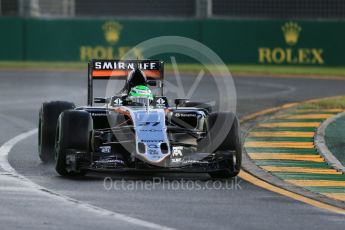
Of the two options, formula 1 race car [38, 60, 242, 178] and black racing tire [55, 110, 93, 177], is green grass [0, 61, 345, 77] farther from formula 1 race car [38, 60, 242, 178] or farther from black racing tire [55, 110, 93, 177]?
black racing tire [55, 110, 93, 177]

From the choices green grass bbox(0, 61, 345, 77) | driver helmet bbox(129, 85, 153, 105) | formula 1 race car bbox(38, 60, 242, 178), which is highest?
driver helmet bbox(129, 85, 153, 105)

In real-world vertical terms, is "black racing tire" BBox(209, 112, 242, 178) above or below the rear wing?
below

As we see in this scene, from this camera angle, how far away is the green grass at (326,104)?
22625 millimetres

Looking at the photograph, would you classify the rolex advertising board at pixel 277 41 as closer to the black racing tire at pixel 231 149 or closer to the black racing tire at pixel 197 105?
the black racing tire at pixel 197 105

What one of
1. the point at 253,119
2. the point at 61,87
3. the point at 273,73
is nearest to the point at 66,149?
the point at 253,119

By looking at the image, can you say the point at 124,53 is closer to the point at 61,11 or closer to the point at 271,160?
the point at 61,11

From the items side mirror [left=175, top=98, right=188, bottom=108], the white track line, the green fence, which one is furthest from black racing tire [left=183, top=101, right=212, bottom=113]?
the green fence

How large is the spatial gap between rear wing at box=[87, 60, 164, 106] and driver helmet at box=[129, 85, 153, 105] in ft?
4.07

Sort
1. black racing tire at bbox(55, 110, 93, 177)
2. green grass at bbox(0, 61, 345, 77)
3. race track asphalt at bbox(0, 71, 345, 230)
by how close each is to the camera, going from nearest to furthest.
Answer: race track asphalt at bbox(0, 71, 345, 230), black racing tire at bbox(55, 110, 93, 177), green grass at bbox(0, 61, 345, 77)

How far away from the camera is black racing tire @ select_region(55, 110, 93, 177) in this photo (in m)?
12.9

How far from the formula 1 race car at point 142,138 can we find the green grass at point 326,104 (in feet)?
27.8

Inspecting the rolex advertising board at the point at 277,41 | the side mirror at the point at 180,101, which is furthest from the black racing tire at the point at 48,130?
the rolex advertising board at the point at 277,41

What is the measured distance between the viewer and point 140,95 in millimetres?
14289

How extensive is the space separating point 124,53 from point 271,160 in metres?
21.3
